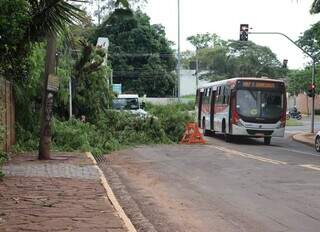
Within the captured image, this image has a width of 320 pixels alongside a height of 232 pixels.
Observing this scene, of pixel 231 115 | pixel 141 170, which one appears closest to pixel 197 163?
pixel 141 170

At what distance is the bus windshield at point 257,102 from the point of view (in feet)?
98.7

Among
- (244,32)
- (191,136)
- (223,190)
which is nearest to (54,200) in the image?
(223,190)

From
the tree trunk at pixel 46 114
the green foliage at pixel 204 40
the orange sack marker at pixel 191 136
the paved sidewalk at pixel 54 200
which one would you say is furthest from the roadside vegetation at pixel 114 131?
the green foliage at pixel 204 40

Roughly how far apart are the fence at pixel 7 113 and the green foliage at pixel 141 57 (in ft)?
168

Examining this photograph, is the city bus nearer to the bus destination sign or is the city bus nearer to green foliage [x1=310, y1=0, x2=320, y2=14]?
the bus destination sign

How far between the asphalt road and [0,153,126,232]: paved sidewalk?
0.85 metres

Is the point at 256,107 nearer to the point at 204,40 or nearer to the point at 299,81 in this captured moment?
the point at 299,81

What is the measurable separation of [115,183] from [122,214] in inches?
194

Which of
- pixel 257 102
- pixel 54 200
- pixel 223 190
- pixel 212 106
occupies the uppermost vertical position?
pixel 257 102

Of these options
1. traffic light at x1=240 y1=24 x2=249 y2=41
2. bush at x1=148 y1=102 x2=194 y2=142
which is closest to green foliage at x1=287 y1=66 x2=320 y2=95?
traffic light at x1=240 y1=24 x2=249 y2=41

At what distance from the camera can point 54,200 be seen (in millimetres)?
10859

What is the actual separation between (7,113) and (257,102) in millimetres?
14328

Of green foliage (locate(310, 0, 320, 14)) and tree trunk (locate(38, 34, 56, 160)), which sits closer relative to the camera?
tree trunk (locate(38, 34, 56, 160))

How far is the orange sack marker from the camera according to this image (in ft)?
93.9
